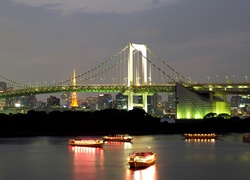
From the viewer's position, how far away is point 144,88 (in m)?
76.8

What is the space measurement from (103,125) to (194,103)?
37.6ft

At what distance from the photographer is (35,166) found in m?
40.5

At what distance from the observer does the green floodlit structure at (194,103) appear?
7556 cm

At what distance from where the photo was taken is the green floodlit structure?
7556 cm

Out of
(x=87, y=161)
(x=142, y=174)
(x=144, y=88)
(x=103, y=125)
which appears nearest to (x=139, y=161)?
(x=142, y=174)

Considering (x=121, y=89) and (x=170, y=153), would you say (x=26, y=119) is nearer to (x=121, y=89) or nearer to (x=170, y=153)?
(x=121, y=89)

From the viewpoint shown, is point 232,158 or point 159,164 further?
point 232,158

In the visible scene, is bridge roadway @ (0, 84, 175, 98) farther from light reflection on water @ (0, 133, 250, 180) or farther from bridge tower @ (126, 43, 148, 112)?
light reflection on water @ (0, 133, 250, 180)

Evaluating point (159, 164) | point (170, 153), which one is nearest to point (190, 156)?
point (170, 153)

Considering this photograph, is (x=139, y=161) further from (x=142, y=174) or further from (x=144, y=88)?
(x=144, y=88)

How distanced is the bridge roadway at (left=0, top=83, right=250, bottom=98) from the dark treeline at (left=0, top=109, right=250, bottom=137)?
3.32m

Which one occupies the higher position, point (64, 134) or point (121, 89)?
point (121, 89)

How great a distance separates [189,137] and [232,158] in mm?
22729

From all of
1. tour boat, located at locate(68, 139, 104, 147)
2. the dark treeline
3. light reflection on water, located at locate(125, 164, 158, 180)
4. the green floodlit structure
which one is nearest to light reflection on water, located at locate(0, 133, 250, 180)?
light reflection on water, located at locate(125, 164, 158, 180)
